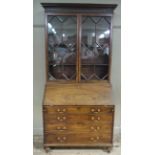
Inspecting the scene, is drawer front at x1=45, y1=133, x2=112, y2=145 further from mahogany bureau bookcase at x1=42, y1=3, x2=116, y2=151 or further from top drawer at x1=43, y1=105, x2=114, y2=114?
top drawer at x1=43, y1=105, x2=114, y2=114

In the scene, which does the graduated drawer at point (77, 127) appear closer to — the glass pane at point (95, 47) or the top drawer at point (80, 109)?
the top drawer at point (80, 109)

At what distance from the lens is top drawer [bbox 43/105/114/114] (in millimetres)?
3008

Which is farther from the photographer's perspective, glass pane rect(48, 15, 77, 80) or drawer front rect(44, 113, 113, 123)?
glass pane rect(48, 15, 77, 80)

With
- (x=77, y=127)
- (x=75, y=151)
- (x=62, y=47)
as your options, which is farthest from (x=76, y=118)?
(x=62, y=47)

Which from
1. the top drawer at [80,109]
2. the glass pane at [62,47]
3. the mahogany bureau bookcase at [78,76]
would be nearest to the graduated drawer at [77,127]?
the mahogany bureau bookcase at [78,76]

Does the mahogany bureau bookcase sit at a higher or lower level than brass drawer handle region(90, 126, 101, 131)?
higher

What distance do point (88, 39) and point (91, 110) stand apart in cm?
95

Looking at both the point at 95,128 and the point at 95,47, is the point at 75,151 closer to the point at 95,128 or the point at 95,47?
the point at 95,128

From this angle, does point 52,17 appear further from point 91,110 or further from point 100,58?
point 91,110

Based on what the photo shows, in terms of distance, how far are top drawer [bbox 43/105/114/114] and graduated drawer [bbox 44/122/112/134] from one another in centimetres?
17

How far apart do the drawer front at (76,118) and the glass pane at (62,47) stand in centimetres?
52

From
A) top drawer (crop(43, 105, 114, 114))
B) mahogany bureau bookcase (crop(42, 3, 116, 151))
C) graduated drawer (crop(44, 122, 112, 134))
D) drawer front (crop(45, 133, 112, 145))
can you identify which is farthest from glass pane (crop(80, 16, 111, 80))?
drawer front (crop(45, 133, 112, 145))
